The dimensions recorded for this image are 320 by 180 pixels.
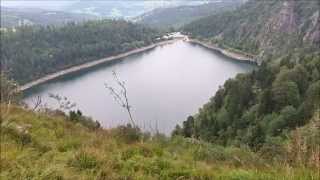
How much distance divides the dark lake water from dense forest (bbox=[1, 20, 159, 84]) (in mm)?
5563

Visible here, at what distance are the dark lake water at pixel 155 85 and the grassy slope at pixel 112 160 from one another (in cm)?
4569

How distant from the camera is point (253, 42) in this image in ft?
372

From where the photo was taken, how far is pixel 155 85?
275ft

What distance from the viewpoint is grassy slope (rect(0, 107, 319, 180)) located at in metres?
4.79

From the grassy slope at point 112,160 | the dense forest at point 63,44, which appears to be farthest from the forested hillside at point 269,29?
the grassy slope at point 112,160

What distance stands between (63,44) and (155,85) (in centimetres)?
4072

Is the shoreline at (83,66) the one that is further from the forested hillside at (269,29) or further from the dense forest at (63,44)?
the forested hillside at (269,29)

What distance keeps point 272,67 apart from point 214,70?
37394mm

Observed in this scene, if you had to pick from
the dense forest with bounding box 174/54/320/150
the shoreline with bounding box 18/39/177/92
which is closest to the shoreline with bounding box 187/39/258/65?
the shoreline with bounding box 18/39/177/92

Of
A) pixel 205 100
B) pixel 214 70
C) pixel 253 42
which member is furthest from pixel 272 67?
pixel 253 42

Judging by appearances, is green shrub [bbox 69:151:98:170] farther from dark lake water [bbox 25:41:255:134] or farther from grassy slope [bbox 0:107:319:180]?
dark lake water [bbox 25:41:255:134]

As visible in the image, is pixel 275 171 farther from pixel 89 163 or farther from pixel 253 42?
pixel 253 42

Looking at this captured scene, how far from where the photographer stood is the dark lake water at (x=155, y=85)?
214 feet

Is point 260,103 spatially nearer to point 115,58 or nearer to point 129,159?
point 129,159
